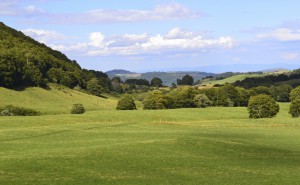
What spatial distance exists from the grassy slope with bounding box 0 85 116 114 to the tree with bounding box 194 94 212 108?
105ft

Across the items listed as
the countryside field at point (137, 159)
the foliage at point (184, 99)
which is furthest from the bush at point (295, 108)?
the countryside field at point (137, 159)

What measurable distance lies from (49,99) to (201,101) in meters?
56.9

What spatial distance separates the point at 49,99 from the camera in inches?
5797

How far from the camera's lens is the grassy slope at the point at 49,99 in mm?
128625

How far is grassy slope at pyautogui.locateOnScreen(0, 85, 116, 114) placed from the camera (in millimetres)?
128625

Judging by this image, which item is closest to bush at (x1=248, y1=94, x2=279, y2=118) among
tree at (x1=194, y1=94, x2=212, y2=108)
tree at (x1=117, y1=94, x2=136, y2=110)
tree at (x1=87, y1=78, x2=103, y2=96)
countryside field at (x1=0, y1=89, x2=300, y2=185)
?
tree at (x1=194, y1=94, x2=212, y2=108)

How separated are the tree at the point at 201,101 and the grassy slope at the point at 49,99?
3212 cm

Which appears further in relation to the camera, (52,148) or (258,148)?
(258,148)

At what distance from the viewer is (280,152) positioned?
1841 inches

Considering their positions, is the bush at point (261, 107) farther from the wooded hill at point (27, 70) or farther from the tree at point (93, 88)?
the tree at point (93, 88)

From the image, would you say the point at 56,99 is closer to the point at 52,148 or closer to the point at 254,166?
the point at 52,148

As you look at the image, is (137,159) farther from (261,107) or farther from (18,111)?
(261,107)

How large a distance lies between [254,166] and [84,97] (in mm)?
134838

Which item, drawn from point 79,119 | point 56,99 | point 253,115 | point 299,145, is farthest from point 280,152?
point 56,99
